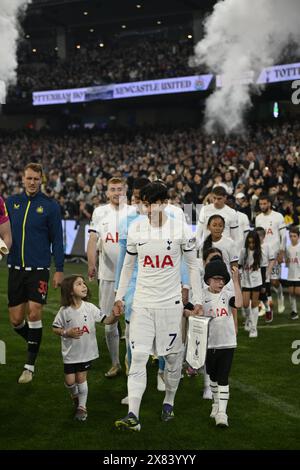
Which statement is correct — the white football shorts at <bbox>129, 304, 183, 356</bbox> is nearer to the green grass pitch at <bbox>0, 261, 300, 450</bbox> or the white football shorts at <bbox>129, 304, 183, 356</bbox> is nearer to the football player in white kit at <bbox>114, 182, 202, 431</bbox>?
the football player in white kit at <bbox>114, 182, 202, 431</bbox>

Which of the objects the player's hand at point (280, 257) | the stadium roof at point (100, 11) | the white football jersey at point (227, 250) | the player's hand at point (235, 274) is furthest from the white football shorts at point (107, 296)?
the stadium roof at point (100, 11)

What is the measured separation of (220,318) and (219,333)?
0.46 ft

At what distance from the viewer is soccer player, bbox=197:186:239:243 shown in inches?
368

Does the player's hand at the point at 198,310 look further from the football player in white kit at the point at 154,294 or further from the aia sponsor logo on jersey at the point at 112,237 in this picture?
the aia sponsor logo on jersey at the point at 112,237

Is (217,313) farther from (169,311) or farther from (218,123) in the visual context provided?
(218,123)

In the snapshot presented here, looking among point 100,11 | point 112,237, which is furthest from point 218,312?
point 100,11

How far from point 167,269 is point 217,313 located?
0.74 metres

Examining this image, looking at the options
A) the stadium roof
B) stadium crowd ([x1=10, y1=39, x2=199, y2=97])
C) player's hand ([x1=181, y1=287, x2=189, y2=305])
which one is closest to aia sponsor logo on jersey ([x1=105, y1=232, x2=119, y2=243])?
player's hand ([x1=181, y1=287, x2=189, y2=305])

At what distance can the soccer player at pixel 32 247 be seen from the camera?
7.59 meters

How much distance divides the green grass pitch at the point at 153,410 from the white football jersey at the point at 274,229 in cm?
260

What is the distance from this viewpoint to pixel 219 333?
20.9ft

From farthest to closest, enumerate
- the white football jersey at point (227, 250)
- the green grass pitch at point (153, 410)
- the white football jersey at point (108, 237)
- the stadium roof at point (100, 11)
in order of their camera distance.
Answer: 1. the stadium roof at point (100, 11)
2. the white football jersey at point (108, 237)
3. the white football jersey at point (227, 250)
4. the green grass pitch at point (153, 410)

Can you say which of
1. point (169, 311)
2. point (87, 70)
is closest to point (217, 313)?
point (169, 311)

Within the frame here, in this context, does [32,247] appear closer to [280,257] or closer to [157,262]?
[157,262]
